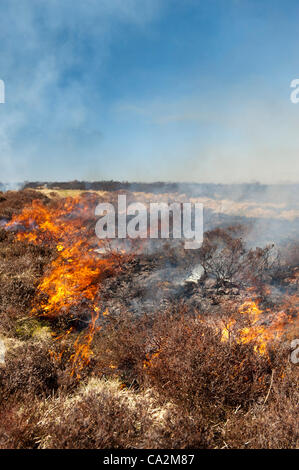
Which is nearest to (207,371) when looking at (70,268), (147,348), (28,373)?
(147,348)

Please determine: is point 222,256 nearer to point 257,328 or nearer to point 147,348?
point 257,328

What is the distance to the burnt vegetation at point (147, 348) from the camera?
2.63m

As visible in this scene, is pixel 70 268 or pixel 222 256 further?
pixel 222 256

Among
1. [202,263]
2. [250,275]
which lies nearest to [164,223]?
[202,263]

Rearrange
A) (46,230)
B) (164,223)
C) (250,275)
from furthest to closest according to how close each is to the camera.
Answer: (164,223)
(46,230)
(250,275)

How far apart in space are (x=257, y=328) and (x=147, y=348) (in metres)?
2.16

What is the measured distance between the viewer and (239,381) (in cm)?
322

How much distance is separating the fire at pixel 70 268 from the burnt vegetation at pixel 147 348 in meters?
0.04

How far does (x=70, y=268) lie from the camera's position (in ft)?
24.4

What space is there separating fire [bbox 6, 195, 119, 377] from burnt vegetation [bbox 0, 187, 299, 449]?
42 millimetres

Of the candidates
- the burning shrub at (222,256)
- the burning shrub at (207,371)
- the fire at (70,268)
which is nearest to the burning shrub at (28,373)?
the fire at (70,268)

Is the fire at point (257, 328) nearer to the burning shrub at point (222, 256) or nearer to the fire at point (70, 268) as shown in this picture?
the burning shrub at point (222, 256)
